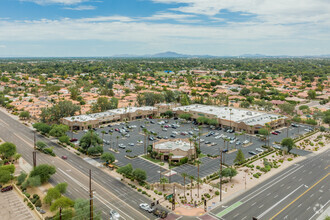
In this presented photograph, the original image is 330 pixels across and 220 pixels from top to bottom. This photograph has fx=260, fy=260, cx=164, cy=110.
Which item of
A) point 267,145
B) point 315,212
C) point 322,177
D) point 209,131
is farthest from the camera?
point 209,131

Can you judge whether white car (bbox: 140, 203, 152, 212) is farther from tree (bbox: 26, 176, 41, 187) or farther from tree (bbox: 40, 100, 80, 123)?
tree (bbox: 40, 100, 80, 123)

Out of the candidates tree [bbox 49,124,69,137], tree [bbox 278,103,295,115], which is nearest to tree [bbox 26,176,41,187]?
tree [bbox 49,124,69,137]

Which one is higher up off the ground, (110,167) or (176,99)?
(176,99)

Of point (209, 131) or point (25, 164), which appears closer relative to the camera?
point (25, 164)

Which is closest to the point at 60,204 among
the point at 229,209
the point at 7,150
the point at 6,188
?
the point at 6,188

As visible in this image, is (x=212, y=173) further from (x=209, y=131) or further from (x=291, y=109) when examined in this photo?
(x=291, y=109)

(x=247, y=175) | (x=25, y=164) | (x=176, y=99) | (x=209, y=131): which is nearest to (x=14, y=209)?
(x=25, y=164)

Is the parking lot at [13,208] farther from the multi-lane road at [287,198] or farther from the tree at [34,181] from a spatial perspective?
the multi-lane road at [287,198]

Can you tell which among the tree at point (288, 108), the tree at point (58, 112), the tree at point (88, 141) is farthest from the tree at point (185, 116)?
the tree at point (88, 141)
